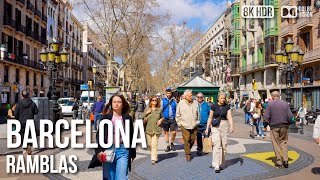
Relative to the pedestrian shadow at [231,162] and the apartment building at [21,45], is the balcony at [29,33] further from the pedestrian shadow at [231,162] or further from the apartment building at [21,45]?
the pedestrian shadow at [231,162]

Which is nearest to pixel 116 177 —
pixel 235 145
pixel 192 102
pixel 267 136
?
pixel 192 102

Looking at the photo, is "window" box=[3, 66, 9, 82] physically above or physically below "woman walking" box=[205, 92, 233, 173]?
above

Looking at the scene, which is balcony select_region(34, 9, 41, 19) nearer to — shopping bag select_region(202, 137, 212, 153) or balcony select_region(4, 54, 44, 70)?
balcony select_region(4, 54, 44, 70)

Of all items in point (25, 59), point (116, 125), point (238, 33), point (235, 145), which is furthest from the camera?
point (238, 33)

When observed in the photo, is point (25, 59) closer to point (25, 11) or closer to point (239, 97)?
→ point (25, 11)

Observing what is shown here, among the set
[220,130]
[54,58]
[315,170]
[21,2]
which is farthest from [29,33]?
[315,170]

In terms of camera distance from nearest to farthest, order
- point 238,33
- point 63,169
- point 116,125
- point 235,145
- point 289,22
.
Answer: point 116,125
point 63,169
point 235,145
point 289,22
point 238,33

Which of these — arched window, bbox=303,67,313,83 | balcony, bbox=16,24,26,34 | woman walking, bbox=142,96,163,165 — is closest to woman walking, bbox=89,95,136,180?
woman walking, bbox=142,96,163,165

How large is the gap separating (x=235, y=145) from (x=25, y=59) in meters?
33.7

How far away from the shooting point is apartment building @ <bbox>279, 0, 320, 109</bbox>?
92.3 ft

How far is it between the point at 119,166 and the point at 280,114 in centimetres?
453

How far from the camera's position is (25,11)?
39.6 metres

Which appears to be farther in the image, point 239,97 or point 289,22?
point 239,97

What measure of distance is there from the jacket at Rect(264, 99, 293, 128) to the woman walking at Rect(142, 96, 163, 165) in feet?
8.22
